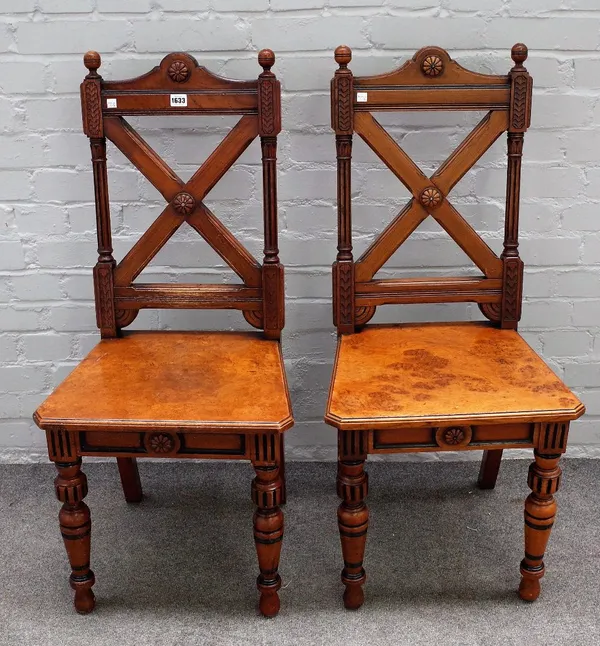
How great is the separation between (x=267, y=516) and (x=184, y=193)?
30.7 inches

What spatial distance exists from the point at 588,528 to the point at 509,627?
1.49 feet

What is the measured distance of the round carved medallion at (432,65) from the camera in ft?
6.12

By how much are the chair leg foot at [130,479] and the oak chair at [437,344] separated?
66 cm

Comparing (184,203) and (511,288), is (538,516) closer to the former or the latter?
(511,288)

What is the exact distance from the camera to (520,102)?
74.1 inches

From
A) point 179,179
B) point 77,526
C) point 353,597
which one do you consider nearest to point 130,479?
point 77,526

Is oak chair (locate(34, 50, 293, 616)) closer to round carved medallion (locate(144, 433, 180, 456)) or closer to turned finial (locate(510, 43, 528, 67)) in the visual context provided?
round carved medallion (locate(144, 433, 180, 456))

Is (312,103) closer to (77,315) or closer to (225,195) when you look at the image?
(225,195)

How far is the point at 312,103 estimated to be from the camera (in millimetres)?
2055

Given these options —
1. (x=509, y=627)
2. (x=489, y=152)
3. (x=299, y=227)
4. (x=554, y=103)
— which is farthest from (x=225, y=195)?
(x=509, y=627)

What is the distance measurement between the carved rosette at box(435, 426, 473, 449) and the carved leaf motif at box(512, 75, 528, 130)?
2.50 feet

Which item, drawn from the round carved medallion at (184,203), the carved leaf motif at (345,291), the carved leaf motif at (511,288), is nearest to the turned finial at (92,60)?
the round carved medallion at (184,203)

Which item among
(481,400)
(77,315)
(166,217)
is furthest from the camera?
(77,315)

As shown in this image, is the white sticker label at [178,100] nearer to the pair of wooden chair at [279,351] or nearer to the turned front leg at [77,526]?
the pair of wooden chair at [279,351]
